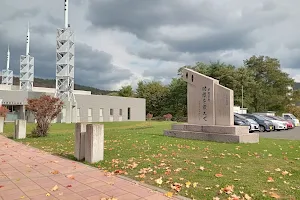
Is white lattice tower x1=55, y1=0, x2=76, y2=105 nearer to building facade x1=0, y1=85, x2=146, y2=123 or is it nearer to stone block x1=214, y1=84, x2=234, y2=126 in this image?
building facade x1=0, y1=85, x2=146, y2=123

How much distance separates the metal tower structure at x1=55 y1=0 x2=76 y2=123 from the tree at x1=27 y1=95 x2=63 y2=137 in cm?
2501

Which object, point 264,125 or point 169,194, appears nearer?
point 169,194

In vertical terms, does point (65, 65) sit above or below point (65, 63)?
below

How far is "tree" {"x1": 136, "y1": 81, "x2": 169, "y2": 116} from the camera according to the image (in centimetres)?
5938

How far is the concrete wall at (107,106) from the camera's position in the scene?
141 feet

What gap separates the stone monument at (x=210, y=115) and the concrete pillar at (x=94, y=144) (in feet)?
19.5

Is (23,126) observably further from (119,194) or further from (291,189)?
(291,189)

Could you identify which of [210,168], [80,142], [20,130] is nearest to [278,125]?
[210,168]

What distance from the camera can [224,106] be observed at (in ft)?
40.8

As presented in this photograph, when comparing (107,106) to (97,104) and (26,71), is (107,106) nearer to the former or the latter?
(97,104)

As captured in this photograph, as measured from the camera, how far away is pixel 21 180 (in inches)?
236

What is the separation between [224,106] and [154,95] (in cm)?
4866

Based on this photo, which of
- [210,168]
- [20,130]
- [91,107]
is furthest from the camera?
[91,107]

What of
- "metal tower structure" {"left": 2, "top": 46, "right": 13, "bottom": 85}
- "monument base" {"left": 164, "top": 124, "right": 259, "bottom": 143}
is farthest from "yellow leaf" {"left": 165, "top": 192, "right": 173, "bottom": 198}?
"metal tower structure" {"left": 2, "top": 46, "right": 13, "bottom": 85}
